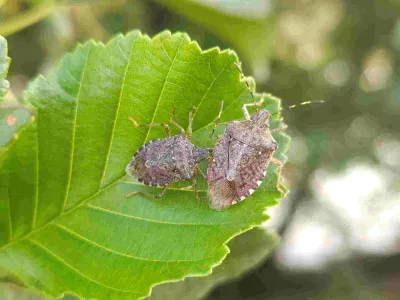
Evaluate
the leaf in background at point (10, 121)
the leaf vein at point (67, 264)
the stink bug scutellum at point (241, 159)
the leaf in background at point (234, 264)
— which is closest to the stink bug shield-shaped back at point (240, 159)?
the stink bug scutellum at point (241, 159)

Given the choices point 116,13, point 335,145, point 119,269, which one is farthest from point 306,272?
point 119,269

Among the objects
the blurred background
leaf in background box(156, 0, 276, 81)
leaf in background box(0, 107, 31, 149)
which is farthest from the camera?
the blurred background

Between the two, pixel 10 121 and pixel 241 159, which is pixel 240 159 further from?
pixel 10 121

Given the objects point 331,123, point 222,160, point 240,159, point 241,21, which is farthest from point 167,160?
point 331,123

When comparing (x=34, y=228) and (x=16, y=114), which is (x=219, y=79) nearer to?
(x=16, y=114)

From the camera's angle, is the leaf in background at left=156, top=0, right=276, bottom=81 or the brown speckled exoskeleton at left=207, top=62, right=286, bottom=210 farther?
the leaf in background at left=156, top=0, right=276, bottom=81

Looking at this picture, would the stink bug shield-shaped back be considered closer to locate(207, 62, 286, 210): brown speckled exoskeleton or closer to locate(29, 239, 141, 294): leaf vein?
locate(207, 62, 286, 210): brown speckled exoskeleton

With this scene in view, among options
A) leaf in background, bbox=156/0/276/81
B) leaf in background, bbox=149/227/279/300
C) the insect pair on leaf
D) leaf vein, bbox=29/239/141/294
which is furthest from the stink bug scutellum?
leaf in background, bbox=156/0/276/81

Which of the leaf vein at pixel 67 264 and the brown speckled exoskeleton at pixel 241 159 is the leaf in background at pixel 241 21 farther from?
the leaf vein at pixel 67 264
